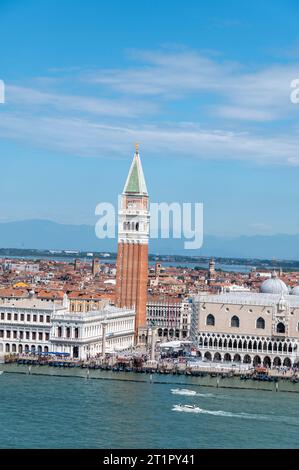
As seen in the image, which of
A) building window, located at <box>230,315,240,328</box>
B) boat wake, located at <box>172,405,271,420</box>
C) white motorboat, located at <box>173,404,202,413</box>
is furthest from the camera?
building window, located at <box>230,315,240,328</box>

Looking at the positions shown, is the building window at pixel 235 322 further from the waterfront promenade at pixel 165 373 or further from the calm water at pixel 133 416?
the calm water at pixel 133 416

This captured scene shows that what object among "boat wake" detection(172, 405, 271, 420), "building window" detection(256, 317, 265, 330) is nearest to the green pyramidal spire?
"building window" detection(256, 317, 265, 330)

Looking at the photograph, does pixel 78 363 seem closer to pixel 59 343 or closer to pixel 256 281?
pixel 59 343

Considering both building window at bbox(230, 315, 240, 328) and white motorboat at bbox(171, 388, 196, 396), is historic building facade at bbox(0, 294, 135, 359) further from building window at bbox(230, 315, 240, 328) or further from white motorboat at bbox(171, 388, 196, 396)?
white motorboat at bbox(171, 388, 196, 396)

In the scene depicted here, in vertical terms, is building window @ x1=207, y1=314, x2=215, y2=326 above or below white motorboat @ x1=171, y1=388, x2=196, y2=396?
above
